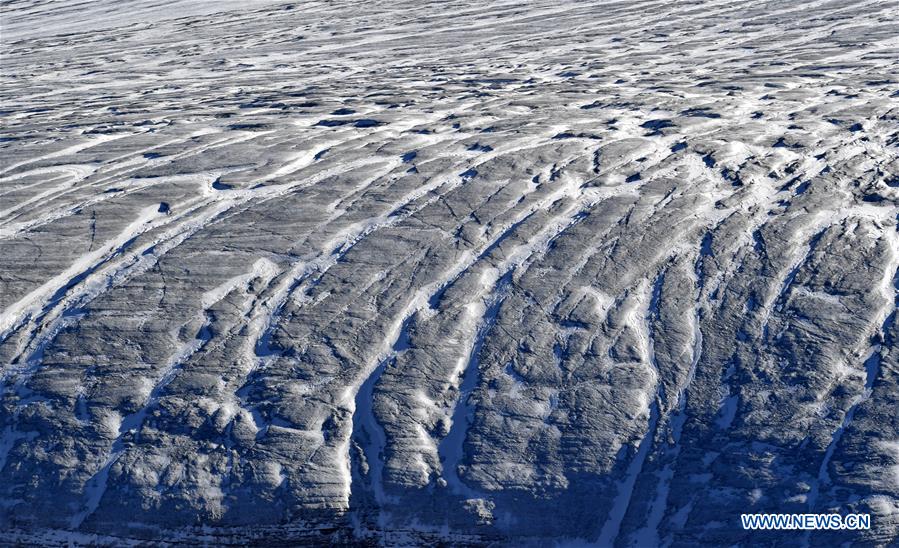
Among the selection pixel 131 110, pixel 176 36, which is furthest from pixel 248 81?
pixel 176 36

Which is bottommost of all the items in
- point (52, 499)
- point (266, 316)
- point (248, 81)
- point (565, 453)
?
point (52, 499)

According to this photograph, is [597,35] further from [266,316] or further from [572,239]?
[266,316]

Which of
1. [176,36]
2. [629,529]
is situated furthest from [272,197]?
[176,36]

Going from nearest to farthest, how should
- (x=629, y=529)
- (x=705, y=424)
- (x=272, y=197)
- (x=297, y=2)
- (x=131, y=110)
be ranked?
1. (x=629, y=529)
2. (x=705, y=424)
3. (x=272, y=197)
4. (x=131, y=110)
5. (x=297, y=2)


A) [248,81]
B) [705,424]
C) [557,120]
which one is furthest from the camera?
[248,81]

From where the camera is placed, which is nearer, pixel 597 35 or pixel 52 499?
pixel 52 499

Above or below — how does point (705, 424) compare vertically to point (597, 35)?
below
